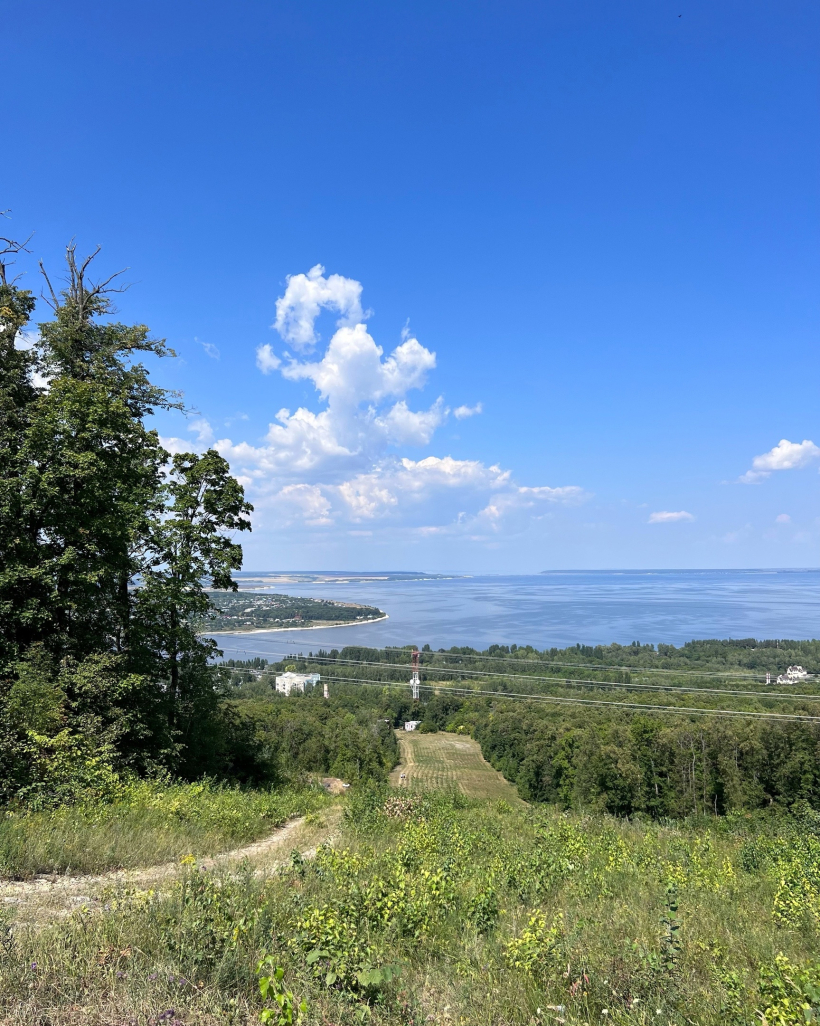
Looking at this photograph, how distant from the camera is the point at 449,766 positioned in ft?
135

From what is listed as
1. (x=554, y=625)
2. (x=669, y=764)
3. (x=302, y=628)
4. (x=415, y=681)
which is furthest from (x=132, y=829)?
(x=554, y=625)

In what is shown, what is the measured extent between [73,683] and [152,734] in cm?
204

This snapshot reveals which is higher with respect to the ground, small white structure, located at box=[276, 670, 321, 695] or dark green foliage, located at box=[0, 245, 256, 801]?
dark green foliage, located at box=[0, 245, 256, 801]

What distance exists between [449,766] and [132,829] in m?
38.9

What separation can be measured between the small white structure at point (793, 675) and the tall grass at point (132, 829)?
2139 inches

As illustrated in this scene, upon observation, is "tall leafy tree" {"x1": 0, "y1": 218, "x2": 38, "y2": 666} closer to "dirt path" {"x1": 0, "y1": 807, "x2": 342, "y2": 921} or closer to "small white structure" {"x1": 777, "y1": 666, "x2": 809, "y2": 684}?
"dirt path" {"x1": 0, "y1": 807, "x2": 342, "y2": 921}

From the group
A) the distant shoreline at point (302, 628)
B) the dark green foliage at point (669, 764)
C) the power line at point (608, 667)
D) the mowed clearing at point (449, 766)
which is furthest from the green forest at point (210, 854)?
the distant shoreline at point (302, 628)

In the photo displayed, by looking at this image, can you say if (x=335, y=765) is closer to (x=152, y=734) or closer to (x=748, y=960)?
(x=152, y=734)

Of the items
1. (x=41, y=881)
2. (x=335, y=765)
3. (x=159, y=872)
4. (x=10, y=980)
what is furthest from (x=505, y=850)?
(x=335, y=765)

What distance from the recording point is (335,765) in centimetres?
3247

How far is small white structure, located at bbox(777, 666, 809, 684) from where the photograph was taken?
4803cm

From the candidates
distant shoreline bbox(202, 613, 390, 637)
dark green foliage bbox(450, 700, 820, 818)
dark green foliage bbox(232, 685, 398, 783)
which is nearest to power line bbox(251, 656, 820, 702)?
dark green foliage bbox(450, 700, 820, 818)

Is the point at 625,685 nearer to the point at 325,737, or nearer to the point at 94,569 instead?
the point at 325,737

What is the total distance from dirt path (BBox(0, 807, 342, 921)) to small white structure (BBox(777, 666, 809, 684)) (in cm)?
5432
